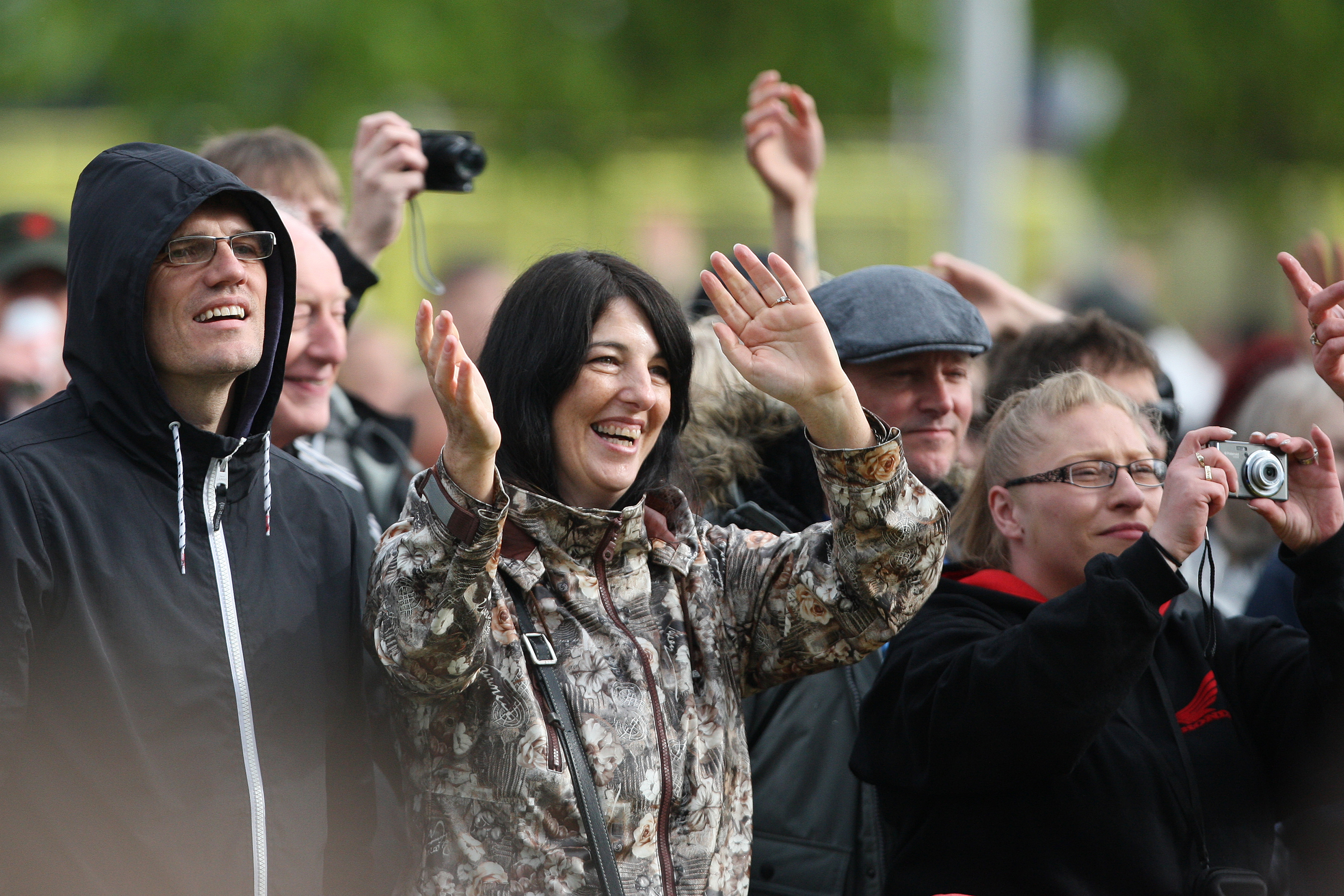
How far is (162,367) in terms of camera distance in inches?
108

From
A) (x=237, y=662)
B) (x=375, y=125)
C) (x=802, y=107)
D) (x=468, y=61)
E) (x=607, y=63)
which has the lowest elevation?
(x=237, y=662)

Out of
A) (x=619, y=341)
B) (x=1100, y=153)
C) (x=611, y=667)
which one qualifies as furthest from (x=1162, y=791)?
(x=1100, y=153)

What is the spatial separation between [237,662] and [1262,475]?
6.55ft

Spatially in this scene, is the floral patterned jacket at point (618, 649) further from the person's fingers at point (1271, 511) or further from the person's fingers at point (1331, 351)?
the person's fingers at point (1331, 351)

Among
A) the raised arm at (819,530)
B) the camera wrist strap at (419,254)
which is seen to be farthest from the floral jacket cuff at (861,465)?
the camera wrist strap at (419,254)

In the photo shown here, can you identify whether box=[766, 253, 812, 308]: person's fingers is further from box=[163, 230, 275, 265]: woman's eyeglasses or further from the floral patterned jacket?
box=[163, 230, 275, 265]: woman's eyeglasses

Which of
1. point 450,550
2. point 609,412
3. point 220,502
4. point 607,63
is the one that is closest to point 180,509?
point 220,502

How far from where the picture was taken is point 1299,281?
3.25m

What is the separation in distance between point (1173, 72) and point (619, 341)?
11.3 metres

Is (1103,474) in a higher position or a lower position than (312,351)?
lower

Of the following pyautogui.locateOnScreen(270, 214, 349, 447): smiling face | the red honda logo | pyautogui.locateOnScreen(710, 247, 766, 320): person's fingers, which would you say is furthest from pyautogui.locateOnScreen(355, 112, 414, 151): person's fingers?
the red honda logo

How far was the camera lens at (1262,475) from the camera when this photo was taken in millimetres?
3102

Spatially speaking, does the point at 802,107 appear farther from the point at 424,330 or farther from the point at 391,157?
the point at 424,330

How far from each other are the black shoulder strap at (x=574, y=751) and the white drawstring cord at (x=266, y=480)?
0.47 metres
